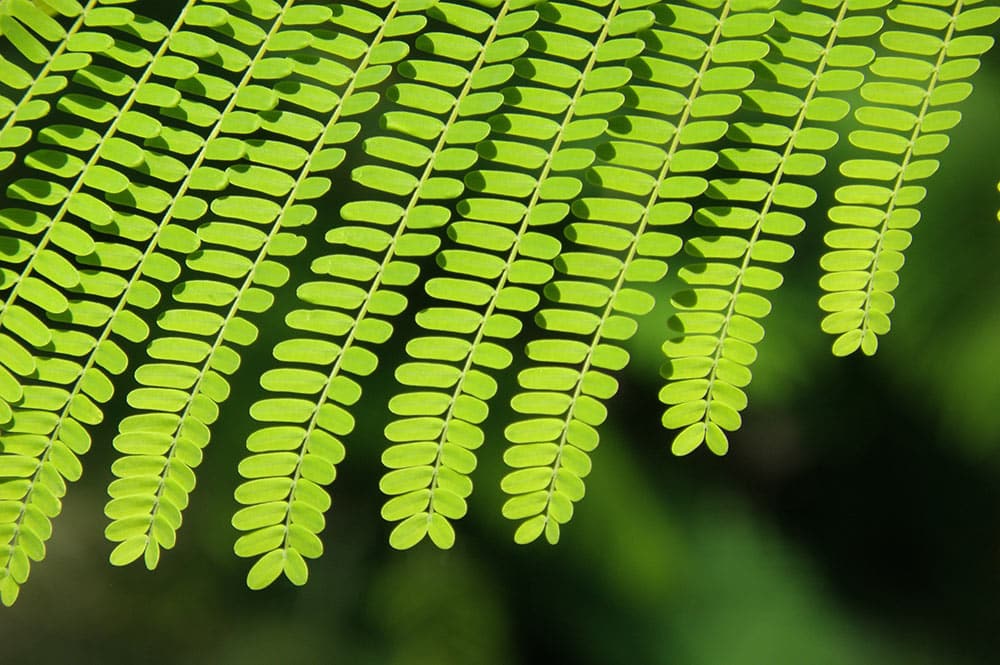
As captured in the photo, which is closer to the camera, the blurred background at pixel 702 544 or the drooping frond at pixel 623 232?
the drooping frond at pixel 623 232

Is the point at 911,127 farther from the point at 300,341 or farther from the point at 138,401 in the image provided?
the point at 138,401

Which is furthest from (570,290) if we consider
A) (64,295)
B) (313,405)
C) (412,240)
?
(64,295)

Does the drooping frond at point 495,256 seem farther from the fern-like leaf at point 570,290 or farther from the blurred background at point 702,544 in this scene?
the blurred background at point 702,544

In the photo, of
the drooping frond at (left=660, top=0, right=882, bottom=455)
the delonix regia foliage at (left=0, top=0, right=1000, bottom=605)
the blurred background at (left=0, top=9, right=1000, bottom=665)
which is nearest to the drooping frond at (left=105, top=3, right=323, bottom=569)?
the delonix regia foliage at (left=0, top=0, right=1000, bottom=605)

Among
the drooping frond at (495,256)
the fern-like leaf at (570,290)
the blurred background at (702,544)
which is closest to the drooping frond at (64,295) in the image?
the drooping frond at (495,256)

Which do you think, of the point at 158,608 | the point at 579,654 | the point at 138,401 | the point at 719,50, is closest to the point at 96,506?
the point at 158,608

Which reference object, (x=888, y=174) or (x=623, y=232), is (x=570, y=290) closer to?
(x=623, y=232)

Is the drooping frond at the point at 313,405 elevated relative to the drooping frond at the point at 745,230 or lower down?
lower down
